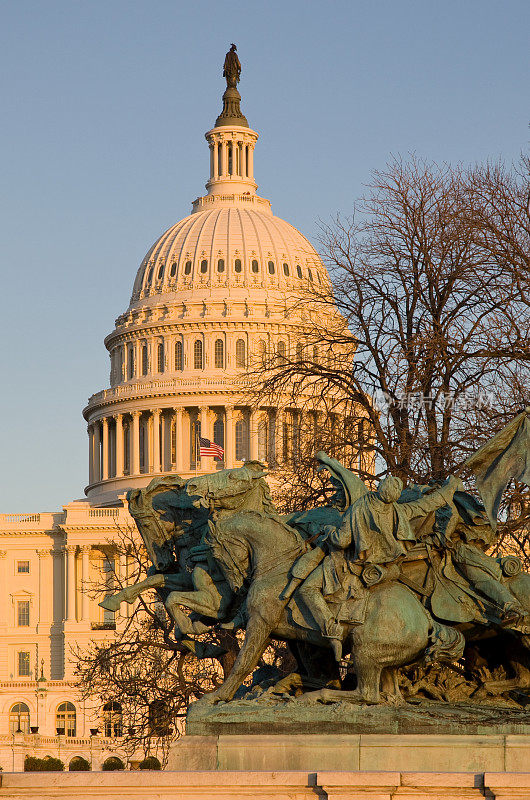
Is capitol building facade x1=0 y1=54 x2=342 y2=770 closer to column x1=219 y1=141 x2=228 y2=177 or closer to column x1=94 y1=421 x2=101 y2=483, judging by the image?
column x1=94 y1=421 x2=101 y2=483

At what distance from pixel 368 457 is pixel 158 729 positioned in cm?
625

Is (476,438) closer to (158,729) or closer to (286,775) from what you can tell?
(158,729)

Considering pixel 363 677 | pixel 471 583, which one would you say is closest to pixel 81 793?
pixel 363 677

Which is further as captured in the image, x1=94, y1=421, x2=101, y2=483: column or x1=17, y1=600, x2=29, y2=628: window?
x1=94, y1=421, x2=101, y2=483: column

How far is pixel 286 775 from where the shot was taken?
456 inches

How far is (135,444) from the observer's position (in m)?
108

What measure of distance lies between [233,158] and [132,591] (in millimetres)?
111361

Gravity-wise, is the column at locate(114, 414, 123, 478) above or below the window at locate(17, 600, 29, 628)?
above

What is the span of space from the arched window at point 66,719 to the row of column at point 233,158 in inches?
1975

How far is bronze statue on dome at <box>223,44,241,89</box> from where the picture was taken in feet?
394

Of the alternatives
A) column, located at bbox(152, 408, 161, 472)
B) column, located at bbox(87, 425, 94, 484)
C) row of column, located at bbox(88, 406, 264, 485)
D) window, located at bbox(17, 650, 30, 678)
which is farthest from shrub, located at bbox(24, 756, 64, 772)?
column, located at bbox(87, 425, 94, 484)

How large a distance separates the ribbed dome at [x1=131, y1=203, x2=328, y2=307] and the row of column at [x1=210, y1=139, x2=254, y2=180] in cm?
811

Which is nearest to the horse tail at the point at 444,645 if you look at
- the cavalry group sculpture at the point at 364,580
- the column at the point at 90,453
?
the cavalry group sculpture at the point at 364,580

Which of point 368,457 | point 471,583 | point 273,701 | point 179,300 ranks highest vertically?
point 179,300
